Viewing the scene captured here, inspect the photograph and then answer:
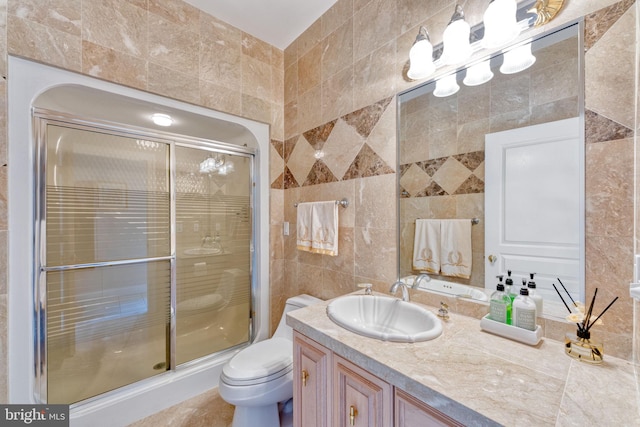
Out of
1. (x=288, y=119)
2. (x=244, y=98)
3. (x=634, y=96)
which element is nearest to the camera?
(x=634, y=96)

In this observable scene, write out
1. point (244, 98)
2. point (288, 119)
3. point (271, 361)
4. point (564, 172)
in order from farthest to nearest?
point (288, 119) → point (244, 98) → point (271, 361) → point (564, 172)

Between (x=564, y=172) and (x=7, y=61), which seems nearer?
(x=564, y=172)

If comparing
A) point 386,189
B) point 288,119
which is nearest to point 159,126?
point 288,119

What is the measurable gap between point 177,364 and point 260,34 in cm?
256

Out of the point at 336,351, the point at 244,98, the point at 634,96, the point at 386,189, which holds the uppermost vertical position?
the point at 244,98

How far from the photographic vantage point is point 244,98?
2.02 meters

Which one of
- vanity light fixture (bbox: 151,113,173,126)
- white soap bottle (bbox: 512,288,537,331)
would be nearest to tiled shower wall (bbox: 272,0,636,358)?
white soap bottle (bbox: 512,288,537,331)

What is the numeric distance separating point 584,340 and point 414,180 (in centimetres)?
86

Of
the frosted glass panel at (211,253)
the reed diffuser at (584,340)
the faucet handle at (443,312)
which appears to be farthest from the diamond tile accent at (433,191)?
the frosted glass panel at (211,253)

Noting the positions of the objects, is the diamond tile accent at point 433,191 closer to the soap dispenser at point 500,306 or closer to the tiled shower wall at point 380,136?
the tiled shower wall at point 380,136

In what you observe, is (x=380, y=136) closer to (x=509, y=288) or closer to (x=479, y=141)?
(x=479, y=141)

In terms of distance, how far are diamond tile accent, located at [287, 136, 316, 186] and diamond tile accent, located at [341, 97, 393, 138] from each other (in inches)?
16.5

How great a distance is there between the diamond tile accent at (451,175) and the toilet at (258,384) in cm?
127

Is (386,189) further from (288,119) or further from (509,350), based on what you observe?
(288,119)
